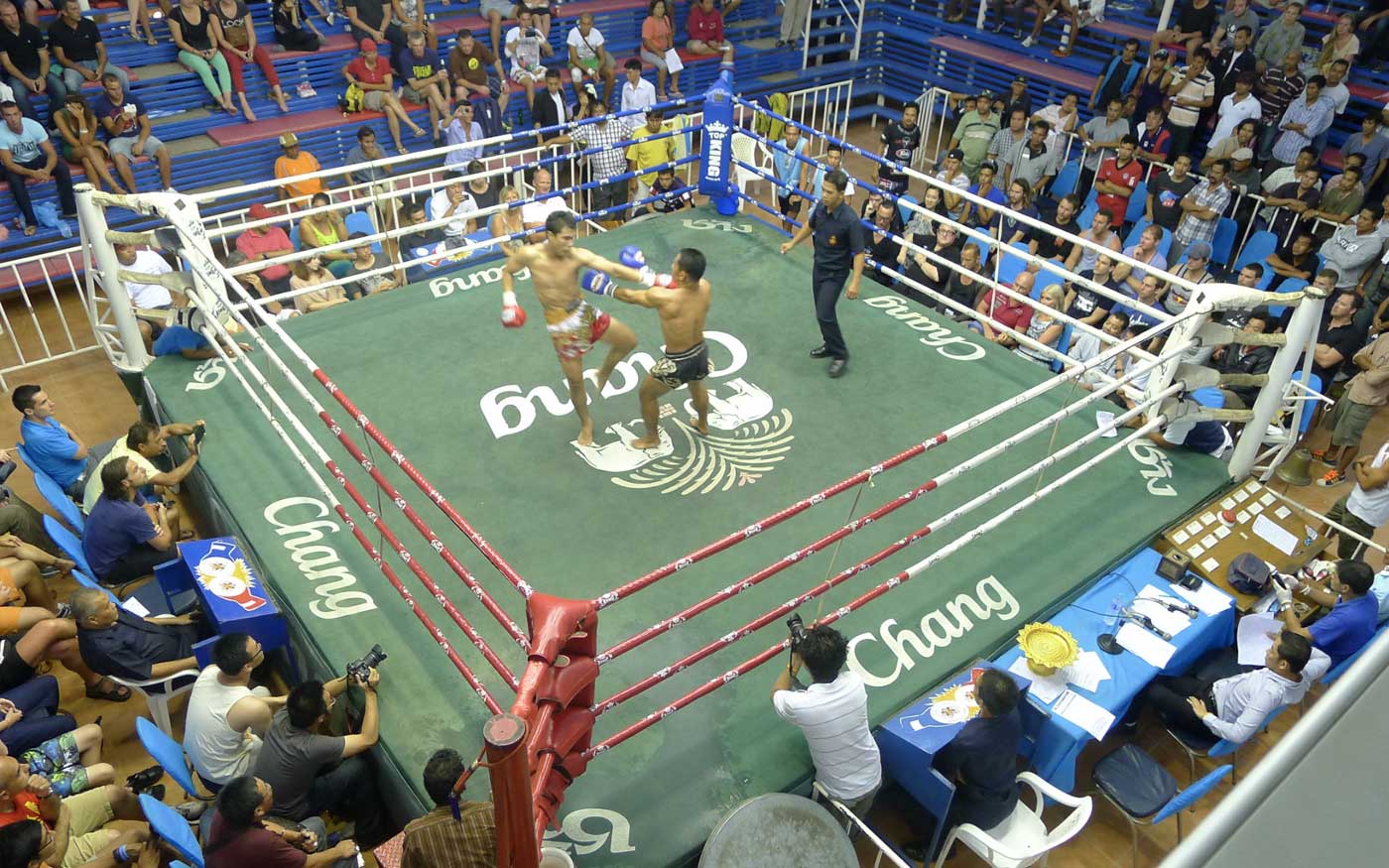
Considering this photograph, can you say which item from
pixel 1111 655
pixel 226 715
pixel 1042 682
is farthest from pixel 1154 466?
pixel 226 715

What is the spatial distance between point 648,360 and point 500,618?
3326 mm

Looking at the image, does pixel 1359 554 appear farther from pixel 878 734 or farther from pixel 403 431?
pixel 403 431

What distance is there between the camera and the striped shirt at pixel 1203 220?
8.88 meters

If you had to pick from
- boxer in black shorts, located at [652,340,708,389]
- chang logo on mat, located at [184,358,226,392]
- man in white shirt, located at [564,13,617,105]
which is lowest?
chang logo on mat, located at [184,358,226,392]

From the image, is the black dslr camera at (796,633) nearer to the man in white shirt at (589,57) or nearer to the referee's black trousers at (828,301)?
the referee's black trousers at (828,301)

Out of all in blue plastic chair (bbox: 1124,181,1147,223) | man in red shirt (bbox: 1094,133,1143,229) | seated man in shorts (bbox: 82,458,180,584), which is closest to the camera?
seated man in shorts (bbox: 82,458,180,584)

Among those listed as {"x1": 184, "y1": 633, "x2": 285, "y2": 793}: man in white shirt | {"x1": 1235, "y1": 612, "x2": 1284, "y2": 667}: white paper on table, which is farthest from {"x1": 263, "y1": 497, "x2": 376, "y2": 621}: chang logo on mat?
{"x1": 1235, "y1": 612, "x2": 1284, "y2": 667}: white paper on table

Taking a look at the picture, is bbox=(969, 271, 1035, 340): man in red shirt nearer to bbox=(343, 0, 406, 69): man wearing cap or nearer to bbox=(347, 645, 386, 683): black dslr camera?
bbox=(347, 645, 386, 683): black dslr camera

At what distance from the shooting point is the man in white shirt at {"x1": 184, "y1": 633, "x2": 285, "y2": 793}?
4184mm

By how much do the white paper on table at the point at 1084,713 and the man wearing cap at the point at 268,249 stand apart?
632 cm

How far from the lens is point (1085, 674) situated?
4.57 meters

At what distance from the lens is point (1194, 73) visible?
406 inches

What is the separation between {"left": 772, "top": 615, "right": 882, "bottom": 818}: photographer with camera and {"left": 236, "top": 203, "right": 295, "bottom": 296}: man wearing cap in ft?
18.6

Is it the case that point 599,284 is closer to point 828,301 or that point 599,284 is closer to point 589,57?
point 828,301
